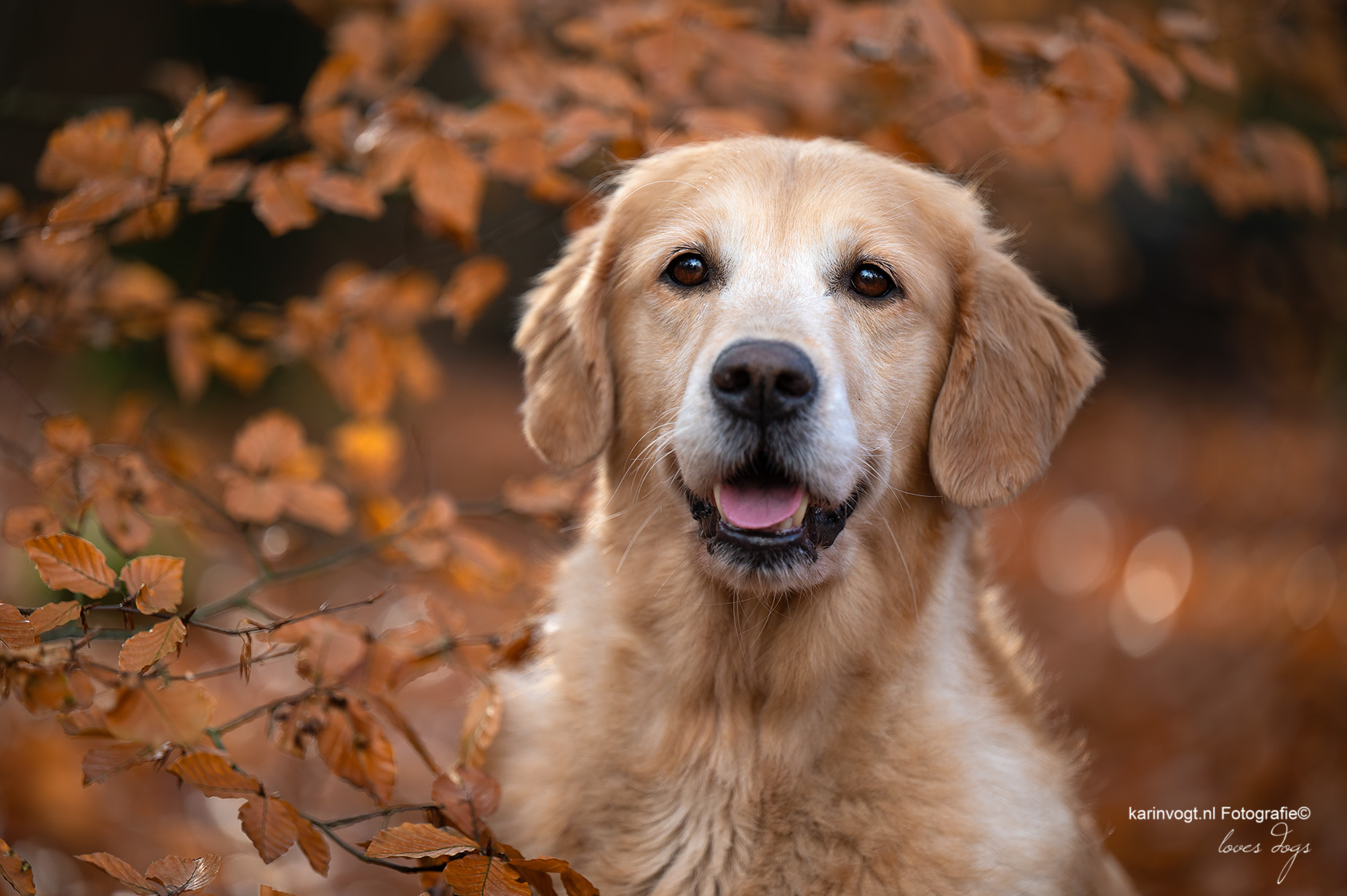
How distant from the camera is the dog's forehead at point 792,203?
2678 mm

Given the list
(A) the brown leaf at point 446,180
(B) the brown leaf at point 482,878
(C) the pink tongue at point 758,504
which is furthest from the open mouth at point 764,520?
(A) the brown leaf at point 446,180

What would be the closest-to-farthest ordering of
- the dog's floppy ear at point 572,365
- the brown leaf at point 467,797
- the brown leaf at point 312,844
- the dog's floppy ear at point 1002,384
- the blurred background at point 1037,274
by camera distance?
1. the brown leaf at point 312,844
2. the brown leaf at point 467,797
3. the dog's floppy ear at point 1002,384
4. the dog's floppy ear at point 572,365
5. the blurred background at point 1037,274

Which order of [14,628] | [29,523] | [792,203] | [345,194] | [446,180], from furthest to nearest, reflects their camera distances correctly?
[446,180], [345,194], [792,203], [29,523], [14,628]

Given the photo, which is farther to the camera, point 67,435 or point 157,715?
point 67,435

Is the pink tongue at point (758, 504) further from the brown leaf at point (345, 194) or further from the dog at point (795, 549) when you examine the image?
the brown leaf at point (345, 194)

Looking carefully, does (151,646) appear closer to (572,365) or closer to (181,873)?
(181,873)

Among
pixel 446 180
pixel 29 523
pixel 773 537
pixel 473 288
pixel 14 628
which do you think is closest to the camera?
pixel 14 628

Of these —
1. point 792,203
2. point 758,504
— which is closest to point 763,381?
point 758,504

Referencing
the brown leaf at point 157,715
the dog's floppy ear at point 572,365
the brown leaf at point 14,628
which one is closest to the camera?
the brown leaf at point 157,715

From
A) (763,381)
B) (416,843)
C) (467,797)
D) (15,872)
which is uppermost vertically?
(763,381)

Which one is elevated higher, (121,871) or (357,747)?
(121,871)

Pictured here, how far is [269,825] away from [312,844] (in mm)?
122

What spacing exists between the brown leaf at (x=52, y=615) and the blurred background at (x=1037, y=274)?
124 centimetres

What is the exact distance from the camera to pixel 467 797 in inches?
88.6
